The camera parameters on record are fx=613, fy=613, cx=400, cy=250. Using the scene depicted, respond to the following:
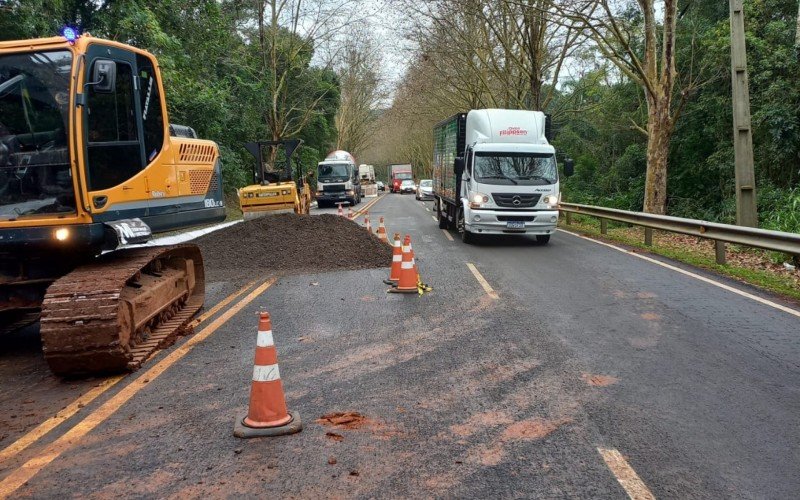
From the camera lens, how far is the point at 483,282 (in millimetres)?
9781

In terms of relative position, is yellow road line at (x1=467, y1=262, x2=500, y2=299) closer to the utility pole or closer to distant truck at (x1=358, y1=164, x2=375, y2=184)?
the utility pole

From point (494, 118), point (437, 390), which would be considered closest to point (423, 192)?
point (494, 118)

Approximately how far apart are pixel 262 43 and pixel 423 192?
17.3 metres

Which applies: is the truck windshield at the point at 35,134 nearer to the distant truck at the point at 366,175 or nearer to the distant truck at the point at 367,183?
the distant truck at the point at 367,183

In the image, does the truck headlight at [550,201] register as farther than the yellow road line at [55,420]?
Yes

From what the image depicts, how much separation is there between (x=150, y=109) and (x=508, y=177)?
933 cm

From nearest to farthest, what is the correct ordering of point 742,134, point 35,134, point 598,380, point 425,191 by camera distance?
point 598,380 → point 35,134 → point 742,134 → point 425,191

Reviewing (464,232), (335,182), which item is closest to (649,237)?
(464,232)

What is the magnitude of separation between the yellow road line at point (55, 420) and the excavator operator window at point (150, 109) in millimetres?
2516

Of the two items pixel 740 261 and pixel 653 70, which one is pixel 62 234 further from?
pixel 653 70

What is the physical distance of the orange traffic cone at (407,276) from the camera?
9117mm

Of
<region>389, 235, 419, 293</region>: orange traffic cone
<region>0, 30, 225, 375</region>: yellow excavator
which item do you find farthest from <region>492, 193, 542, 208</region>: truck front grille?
<region>0, 30, 225, 375</region>: yellow excavator

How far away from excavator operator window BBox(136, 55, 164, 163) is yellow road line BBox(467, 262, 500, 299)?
478 cm

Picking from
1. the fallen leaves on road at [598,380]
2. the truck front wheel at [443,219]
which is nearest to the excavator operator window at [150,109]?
the fallen leaves on road at [598,380]
